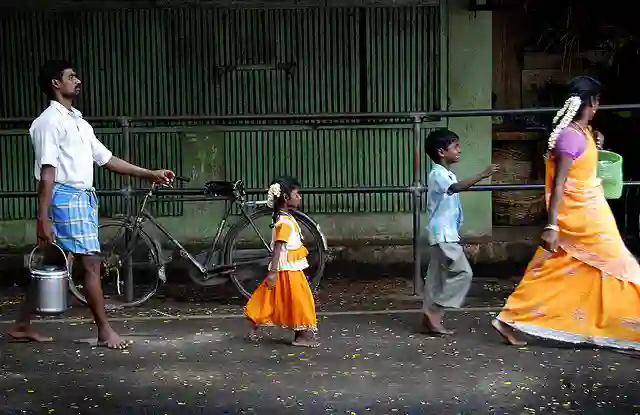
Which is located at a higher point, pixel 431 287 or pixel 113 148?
pixel 113 148

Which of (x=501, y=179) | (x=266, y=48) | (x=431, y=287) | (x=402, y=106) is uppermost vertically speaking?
(x=266, y=48)

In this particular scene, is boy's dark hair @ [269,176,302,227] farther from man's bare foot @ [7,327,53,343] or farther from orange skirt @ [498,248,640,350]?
man's bare foot @ [7,327,53,343]

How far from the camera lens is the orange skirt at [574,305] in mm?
5734

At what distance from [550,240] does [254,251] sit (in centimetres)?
264

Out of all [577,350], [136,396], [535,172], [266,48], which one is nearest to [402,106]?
[266,48]

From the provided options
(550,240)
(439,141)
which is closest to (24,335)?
(439,141)

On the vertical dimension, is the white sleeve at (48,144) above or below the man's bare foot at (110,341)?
above

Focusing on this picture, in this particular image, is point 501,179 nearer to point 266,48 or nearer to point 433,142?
point 266,48

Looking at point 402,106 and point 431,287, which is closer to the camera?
point 431,287

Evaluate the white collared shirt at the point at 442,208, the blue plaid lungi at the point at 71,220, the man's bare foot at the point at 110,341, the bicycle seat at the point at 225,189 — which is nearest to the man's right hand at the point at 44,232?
Result: the blue plaid lungi at the point at 71,220

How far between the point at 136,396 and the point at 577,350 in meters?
2.71

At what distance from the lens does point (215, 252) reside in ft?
24.5

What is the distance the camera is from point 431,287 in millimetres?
6406

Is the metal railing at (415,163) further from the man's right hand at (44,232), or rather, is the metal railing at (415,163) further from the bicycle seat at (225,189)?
the man's right hand at (44,232)
